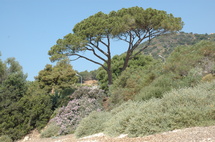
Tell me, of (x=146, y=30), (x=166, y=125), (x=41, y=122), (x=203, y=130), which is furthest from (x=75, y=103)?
(x=203, y=130)

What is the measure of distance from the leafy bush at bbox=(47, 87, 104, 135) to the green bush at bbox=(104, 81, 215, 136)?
293 inches

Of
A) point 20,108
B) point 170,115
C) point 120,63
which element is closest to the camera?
point 170,115

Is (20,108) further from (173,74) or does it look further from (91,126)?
(173,74)

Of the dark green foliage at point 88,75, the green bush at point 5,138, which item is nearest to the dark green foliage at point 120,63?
the green bush at point 5,138

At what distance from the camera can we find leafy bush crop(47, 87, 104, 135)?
52.4ft

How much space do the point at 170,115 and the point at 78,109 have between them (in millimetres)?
10293

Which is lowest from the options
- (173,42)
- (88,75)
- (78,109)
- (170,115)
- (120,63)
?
(170,115)

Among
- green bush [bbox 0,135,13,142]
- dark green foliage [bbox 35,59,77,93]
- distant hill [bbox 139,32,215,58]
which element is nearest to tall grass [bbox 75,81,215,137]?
green bush [bbox 0,135,13,142]

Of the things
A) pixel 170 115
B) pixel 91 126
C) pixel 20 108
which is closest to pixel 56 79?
pixel 20 108

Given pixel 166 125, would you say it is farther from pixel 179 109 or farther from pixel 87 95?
pixel 87 95

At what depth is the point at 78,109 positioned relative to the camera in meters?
17.1

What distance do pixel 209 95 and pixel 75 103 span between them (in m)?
10.8

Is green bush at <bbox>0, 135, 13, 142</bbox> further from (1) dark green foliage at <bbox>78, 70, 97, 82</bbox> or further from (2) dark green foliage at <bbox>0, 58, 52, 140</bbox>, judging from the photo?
(1) dark green foliage at <bbox>78, 70, 97, 82</bbox>

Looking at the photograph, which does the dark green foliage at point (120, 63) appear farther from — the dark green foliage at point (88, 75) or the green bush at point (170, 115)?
the dark green foliage at point (88, 75)
